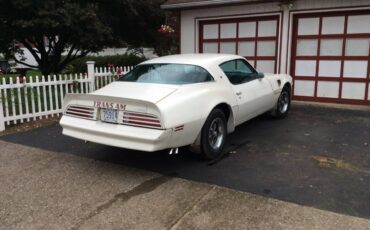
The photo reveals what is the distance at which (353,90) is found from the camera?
29.8ft

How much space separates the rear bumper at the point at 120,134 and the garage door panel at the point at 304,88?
21.6 feet

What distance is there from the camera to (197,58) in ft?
18.7

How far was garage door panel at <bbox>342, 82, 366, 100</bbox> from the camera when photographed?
8992mm

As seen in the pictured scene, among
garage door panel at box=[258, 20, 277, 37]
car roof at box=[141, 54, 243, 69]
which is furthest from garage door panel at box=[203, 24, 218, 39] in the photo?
car roof at box=[141, 54, 243, 69]

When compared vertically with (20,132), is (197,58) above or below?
above

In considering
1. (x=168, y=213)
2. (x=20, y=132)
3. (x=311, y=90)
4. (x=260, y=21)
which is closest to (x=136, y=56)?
(x=260, y=21)

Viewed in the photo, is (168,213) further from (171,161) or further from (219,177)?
(171,161)

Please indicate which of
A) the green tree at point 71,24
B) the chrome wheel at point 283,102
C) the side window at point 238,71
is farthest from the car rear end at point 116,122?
the green tree at point 71,24

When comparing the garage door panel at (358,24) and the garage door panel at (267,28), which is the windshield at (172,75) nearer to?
the garage door panel at (267,28)

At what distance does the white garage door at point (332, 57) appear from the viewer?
883 centimetres

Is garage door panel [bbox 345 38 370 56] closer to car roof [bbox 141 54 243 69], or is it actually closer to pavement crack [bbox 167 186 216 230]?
car roof [bbox 141 54 243 69]

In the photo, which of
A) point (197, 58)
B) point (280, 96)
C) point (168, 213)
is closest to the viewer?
point (168, 213)

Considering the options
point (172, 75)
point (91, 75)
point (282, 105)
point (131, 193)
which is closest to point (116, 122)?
point (131, 193)

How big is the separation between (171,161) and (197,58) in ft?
5.70
